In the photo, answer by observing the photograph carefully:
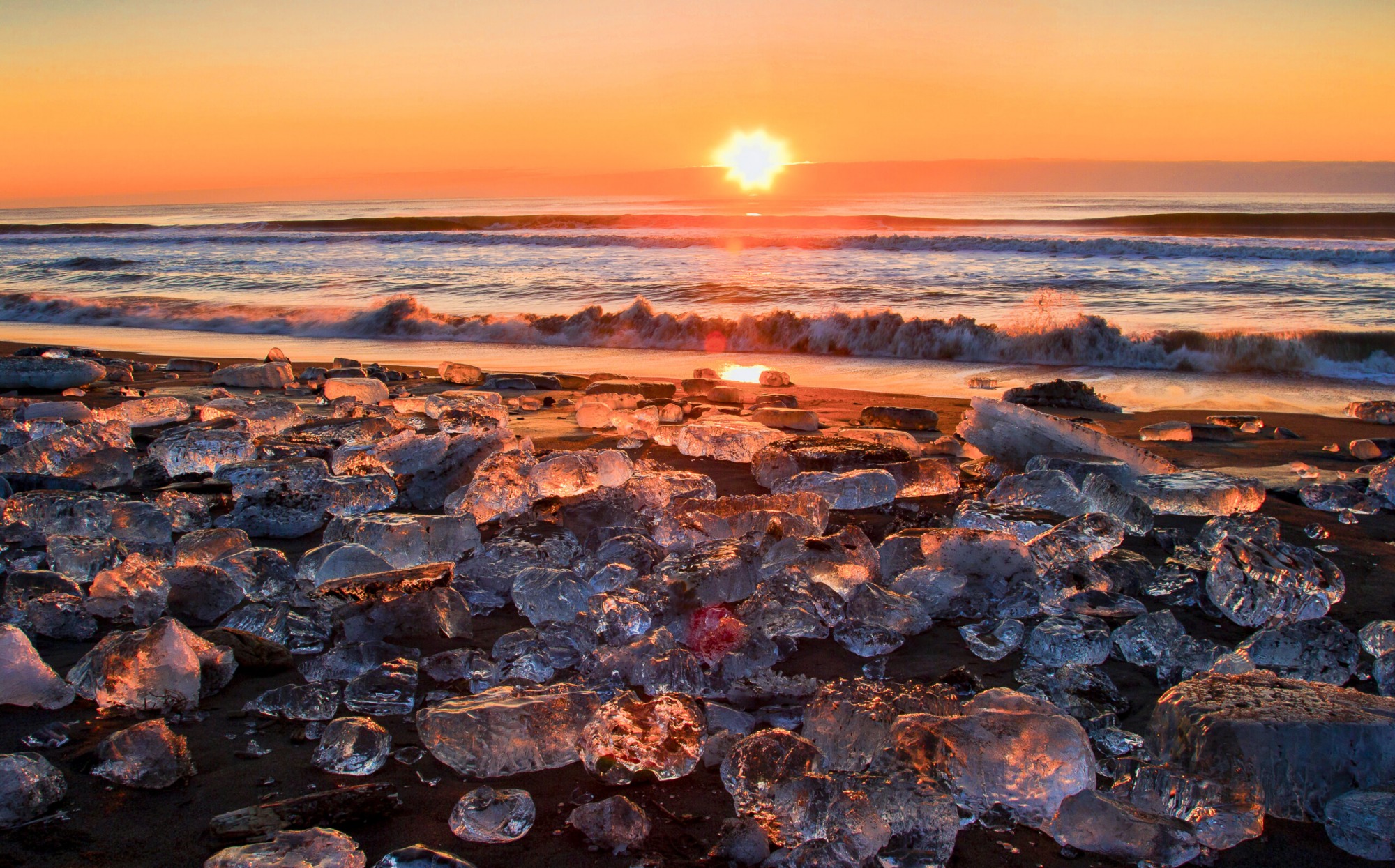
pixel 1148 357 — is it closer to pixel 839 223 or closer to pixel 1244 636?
pixel 1244 636

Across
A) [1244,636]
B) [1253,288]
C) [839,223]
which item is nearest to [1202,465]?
[1244,636]

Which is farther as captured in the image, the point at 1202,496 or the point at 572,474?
the point at 572,474

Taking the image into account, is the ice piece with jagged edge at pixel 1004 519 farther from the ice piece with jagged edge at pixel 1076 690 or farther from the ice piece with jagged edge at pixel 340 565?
the ice piece with jagged edge at pixel 340 565

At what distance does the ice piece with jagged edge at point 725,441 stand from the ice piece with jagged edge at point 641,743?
2.15 meters

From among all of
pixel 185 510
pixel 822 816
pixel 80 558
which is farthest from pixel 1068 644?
pixel 185 510

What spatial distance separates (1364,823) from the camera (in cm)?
139

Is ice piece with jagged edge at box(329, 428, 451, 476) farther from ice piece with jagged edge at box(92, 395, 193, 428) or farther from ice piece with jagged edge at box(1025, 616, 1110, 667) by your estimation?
ice piece with jagged edge at box(1025, 616, 1110, 667)

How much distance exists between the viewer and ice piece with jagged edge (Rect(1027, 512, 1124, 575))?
8.08 ft

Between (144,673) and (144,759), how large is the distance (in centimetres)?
29

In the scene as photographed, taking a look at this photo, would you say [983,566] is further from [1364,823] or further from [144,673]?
[144,673]

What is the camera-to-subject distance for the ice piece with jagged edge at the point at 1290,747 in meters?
1.48

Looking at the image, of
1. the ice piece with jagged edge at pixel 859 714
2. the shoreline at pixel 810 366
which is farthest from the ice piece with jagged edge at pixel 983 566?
the shoreline at pixel 810 366

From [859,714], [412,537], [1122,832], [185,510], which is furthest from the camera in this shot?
[185,510]

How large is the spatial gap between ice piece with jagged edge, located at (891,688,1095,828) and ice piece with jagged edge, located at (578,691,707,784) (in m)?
0.36
